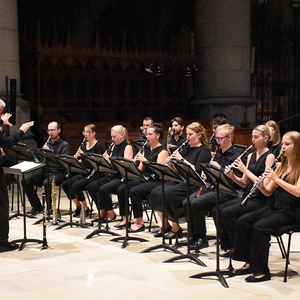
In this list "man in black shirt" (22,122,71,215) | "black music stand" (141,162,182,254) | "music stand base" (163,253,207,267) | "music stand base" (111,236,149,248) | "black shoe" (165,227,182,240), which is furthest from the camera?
"man in black shirt" (22,122,71,215)

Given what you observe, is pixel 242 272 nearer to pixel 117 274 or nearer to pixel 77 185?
pixel 117 274

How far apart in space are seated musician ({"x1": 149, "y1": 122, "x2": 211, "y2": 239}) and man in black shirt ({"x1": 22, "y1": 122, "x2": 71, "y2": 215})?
2194 mm

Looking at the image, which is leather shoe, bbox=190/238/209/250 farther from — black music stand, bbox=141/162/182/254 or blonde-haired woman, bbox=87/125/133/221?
blonde-haired woman, bbox=87/125/133/221

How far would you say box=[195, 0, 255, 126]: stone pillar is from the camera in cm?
1611

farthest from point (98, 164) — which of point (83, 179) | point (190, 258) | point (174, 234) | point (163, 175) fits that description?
point (190, 258)

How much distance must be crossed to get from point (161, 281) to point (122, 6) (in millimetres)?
13825

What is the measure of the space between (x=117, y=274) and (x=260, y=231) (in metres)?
1.56

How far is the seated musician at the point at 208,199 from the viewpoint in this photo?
709 cm

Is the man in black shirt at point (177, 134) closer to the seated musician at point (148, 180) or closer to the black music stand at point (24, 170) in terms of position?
the seated musician at point (148, 180)

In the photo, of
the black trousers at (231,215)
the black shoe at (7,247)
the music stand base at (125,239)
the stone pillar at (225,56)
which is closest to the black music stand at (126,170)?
the music stand base at (125,239)

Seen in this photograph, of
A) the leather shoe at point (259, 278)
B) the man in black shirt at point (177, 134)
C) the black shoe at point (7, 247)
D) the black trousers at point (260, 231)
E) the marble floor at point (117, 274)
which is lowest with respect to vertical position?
the marble floor at point (117, 274)

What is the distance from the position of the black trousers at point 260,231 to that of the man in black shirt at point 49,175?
4.11 m

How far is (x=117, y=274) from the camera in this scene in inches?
253

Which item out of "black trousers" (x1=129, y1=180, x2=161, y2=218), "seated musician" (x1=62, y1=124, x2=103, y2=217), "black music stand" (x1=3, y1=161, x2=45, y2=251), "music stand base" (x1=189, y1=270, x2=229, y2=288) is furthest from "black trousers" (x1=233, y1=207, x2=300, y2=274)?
"seated musician" (x1=62, y1=124, x2=103, y2=217)
